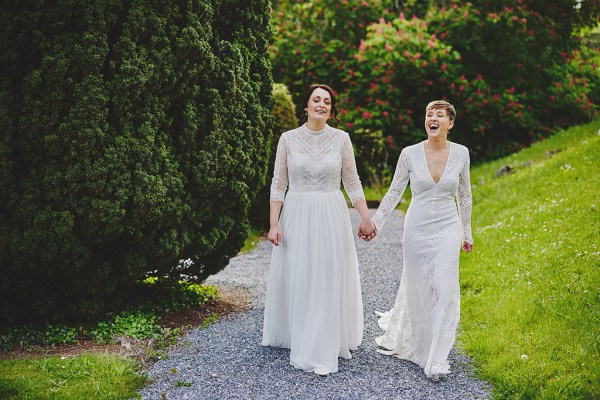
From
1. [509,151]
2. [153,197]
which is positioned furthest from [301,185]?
[509,151]

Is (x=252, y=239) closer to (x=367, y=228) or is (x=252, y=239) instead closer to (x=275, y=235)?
(x=275, y=235)

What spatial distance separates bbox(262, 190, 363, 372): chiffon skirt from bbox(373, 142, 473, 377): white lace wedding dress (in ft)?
1.30

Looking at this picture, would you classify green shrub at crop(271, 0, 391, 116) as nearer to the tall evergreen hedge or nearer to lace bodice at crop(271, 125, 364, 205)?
the tall evergreen hedge

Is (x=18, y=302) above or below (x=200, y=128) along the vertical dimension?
below

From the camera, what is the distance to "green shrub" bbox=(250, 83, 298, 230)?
1002 cm

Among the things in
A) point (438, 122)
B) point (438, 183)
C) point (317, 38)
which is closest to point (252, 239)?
point (438, 183)

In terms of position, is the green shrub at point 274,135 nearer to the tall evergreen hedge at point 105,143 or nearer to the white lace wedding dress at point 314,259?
the tall evergreen hedge at point 105,143

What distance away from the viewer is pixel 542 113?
55.6 feet

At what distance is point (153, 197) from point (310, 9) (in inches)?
503

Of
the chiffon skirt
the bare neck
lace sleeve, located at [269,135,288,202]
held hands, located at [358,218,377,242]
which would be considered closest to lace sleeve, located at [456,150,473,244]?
the bare neck

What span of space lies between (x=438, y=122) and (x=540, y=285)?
7.74 ft

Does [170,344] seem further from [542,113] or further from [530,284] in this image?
[542,113]

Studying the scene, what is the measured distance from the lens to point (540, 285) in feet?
19.2

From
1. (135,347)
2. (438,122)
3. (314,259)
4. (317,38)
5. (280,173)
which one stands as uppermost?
(317,38)
